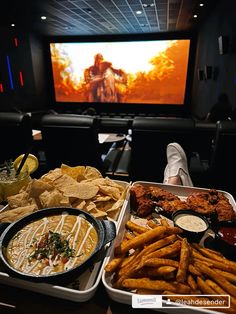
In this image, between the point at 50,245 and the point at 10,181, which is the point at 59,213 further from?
the point at 10,181

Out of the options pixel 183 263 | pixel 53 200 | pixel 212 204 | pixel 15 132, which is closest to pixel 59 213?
pixel 53 200

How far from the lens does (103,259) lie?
0.87 metres

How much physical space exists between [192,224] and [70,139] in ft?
5.59

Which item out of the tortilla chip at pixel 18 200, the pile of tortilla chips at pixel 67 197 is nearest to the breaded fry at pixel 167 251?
the pile of tortilla chips at pixel 67 197

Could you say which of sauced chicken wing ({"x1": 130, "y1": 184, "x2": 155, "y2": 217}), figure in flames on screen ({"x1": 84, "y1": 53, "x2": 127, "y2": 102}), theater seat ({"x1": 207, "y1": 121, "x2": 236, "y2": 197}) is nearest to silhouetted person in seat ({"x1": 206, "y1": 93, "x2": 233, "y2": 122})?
theater seat ({"x1": 207, "y1": 121, "x2": 236, "y2": 197})

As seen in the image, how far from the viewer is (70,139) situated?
7.95ft

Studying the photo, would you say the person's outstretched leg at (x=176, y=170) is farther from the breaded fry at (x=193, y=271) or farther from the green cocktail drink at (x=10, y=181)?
the green cocktail drink at (x=10, y=181)

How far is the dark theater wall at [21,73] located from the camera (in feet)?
22.1

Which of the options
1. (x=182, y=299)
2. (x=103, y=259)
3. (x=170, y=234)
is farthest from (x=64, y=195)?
(x=182, y=299)

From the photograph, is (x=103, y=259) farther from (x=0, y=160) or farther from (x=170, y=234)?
(x=0, y=160)

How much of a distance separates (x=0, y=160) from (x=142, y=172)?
1790mm

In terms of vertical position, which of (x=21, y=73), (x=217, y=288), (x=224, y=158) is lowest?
(x=224, y=158)

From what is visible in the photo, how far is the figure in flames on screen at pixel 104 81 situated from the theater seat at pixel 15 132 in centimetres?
729

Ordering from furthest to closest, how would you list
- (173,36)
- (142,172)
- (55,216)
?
(173,36)
(142,172)
(55,216)
